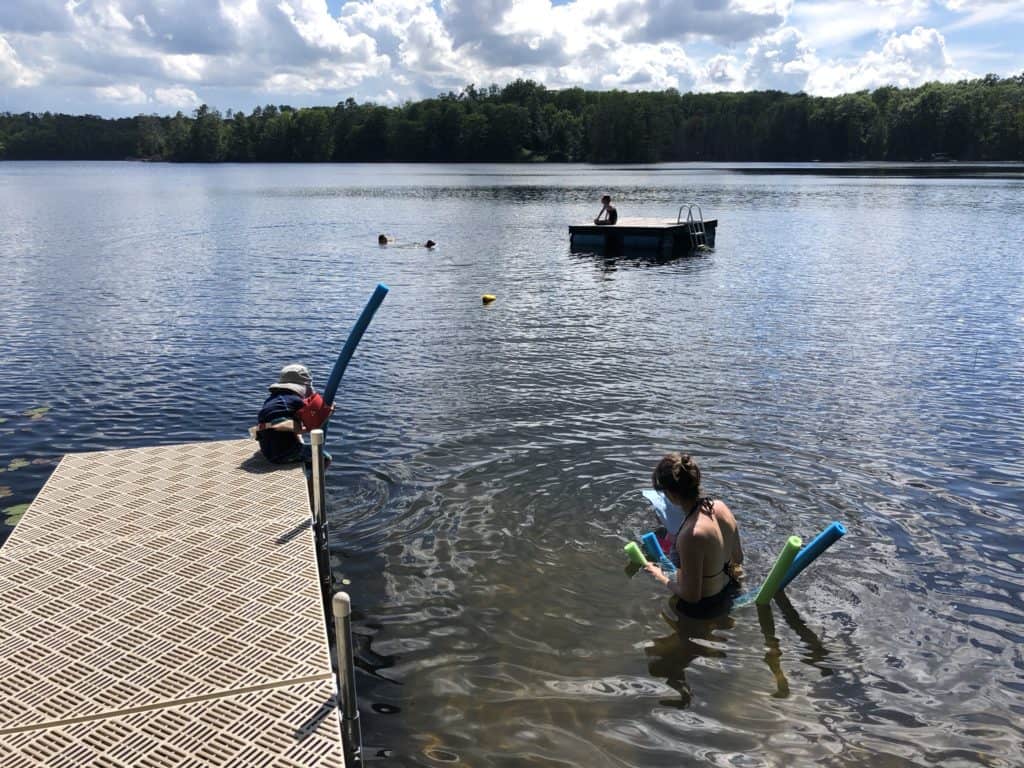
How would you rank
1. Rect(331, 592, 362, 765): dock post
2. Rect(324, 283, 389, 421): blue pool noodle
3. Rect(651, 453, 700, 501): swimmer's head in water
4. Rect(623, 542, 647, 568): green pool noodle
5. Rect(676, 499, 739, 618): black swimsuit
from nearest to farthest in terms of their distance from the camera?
Rect(331, 592, 362, 765): dock post
Rect(651, 453, 700, 501): swimmer's head in water
Rect(676, 499, 739, 618): black swimsuit
Rect(623, 542, 647, 568): green pool noodle
Rect(324, 283, 389, 421): blue pool noodle

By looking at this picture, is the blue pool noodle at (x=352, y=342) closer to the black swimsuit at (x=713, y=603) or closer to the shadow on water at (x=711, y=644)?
the black swimsuit at (x=713, y=603)

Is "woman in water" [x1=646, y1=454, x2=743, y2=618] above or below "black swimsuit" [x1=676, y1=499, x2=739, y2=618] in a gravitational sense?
above

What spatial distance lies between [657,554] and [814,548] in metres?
1.55

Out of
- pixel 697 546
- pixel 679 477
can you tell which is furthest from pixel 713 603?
pixel 679 477

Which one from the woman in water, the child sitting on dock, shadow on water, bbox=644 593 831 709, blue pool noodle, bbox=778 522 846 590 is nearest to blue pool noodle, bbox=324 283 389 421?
the child sitting on dock

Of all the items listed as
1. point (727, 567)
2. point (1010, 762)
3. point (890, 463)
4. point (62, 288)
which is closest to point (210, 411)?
point (727, 567)

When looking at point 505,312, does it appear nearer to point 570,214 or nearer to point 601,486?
point 601,486

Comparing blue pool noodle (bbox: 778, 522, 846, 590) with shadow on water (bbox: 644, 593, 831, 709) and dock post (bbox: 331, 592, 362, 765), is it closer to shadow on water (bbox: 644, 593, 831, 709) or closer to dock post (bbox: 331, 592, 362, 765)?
shadow on water (bbox: 644, 593, 831, 709)

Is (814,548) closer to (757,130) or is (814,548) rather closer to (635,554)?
(635,554)

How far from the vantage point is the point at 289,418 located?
9.48m

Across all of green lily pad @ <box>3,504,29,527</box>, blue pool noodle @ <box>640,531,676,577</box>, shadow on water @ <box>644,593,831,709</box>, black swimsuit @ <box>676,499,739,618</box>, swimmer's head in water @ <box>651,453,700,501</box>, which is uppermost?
swimmer's head in water @ <box>651,453,700,501</box>

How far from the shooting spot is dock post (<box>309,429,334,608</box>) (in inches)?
311

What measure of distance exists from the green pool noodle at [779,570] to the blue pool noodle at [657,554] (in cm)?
86

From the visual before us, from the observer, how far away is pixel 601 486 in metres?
10.4
